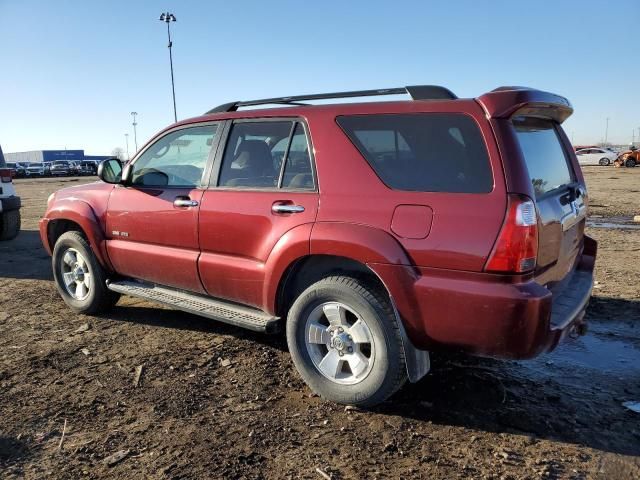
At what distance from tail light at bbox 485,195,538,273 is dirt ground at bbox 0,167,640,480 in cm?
97

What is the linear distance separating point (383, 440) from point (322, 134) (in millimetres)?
Answer: 1861

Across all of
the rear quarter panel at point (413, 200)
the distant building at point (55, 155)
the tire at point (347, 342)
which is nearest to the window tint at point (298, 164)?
the rear quarter panel at point (413, 200)

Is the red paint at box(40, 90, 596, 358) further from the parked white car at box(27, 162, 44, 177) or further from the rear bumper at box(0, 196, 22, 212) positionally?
the parked white car at box(27, 162, 44, 177)

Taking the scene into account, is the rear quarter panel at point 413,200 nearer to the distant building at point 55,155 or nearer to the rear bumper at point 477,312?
the rear bumper at point 477,312

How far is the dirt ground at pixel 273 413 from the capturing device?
2.58 meters

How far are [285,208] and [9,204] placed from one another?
7.32m

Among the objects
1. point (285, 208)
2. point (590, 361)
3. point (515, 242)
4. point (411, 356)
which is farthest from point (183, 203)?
point (590, 361)

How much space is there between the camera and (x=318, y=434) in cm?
287

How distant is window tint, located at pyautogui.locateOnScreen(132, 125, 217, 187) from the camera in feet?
13.3

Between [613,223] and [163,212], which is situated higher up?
[163,212]

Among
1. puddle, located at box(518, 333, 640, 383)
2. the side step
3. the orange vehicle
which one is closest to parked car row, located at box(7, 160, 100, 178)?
the orange vehicle

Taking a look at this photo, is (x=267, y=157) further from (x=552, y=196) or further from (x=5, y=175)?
(x=5, y=175)

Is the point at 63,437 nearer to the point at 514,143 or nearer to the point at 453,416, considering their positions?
the point at 453,416

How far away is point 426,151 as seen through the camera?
2.89m
